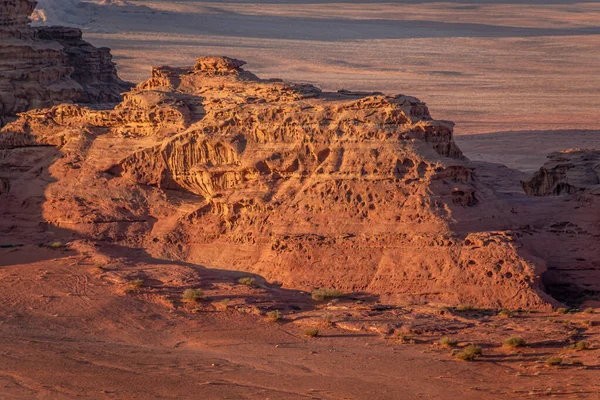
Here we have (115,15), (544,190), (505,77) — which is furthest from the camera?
(115,15)

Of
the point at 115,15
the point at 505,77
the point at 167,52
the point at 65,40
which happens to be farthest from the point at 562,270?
the point at 115,15

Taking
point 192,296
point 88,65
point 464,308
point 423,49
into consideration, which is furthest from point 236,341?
point 423,49

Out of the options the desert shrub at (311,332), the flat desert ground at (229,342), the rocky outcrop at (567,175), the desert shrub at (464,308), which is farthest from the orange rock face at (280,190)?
the rocky outcrop at (567,175)

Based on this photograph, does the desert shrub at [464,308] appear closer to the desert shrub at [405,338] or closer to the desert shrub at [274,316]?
the desert shrub at [405,338]

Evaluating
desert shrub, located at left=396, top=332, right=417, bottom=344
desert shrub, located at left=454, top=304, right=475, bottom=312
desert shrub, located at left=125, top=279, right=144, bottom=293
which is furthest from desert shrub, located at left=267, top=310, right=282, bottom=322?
desert shrub, located at left=454, top=304, right=475, bottom=312

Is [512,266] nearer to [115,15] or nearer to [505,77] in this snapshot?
[505,77]

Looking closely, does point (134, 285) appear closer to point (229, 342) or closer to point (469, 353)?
point (229, 342)

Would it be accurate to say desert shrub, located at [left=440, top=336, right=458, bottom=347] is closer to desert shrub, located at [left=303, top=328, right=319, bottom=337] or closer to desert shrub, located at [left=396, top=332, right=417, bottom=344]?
desert shrub, located at [left=396, top=332, right=417, bottom=344]
